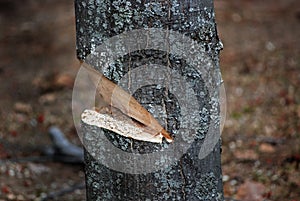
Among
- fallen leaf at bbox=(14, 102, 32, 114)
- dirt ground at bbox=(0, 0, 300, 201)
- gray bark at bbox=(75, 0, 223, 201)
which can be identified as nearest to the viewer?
gray bark at bbox=(75, 0, 223, 201)

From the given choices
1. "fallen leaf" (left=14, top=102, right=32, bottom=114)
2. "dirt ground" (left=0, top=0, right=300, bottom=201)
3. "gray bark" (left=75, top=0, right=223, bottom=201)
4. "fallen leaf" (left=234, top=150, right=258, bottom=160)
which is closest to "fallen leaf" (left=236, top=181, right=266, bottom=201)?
"dirt ground" (left=0, top=0, right=300, bottom=201)

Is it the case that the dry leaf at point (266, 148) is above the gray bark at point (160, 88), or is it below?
below

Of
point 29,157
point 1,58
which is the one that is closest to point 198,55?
point 29,157

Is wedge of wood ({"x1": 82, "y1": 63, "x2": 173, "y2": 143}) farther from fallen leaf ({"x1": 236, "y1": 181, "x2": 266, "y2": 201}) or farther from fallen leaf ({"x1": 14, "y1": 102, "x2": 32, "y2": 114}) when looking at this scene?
fallen leaf ({"x1": 14, "y1": 102, "x2": 32, "y2": 114})

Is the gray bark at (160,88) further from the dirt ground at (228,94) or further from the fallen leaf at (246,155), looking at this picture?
the fallen leaf at (246,155)

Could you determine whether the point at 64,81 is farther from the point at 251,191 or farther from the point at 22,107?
the point at 251,191

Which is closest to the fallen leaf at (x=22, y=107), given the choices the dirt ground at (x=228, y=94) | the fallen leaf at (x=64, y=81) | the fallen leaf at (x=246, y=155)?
the dirt ground at (x=228, y=94)
